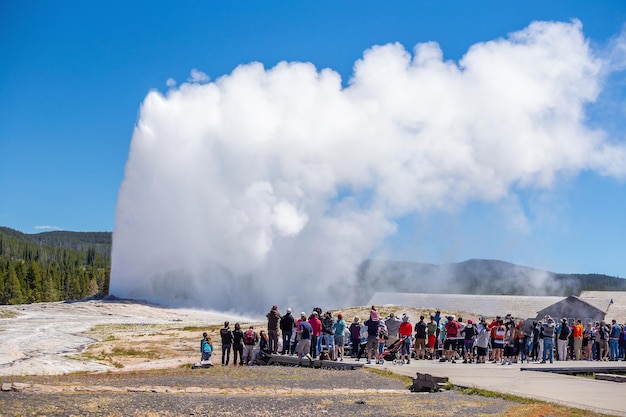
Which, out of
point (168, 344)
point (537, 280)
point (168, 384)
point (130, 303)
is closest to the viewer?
point (168, 384)

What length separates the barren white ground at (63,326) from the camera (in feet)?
98.8

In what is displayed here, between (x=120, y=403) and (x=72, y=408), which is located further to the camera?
(x=120, y=403)

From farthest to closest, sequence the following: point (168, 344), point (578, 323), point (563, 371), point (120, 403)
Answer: point (168, 344), point (578, 323), point (563, 371), point (120, 403)

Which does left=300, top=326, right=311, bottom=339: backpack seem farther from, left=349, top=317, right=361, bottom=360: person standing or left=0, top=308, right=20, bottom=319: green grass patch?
left=0, top=308, right=20, bottom=319: green grass patch

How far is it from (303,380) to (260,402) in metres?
4.94

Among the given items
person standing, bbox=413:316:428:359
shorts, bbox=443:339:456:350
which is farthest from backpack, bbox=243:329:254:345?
shorts, bbox=443:339:456:350

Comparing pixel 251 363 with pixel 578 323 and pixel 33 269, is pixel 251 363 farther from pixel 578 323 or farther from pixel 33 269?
pixel 33 269

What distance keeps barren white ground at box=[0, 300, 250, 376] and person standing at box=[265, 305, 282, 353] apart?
597cm

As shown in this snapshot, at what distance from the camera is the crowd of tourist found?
80.6ft

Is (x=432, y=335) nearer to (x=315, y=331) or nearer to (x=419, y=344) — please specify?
(x=419, y=344)

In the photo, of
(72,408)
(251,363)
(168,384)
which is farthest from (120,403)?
(251,363)

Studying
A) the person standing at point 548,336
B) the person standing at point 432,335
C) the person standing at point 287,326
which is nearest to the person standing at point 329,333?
the person standing at point 287,326

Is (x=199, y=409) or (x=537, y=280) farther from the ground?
(x=537, y=280)

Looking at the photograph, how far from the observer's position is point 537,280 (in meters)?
196
